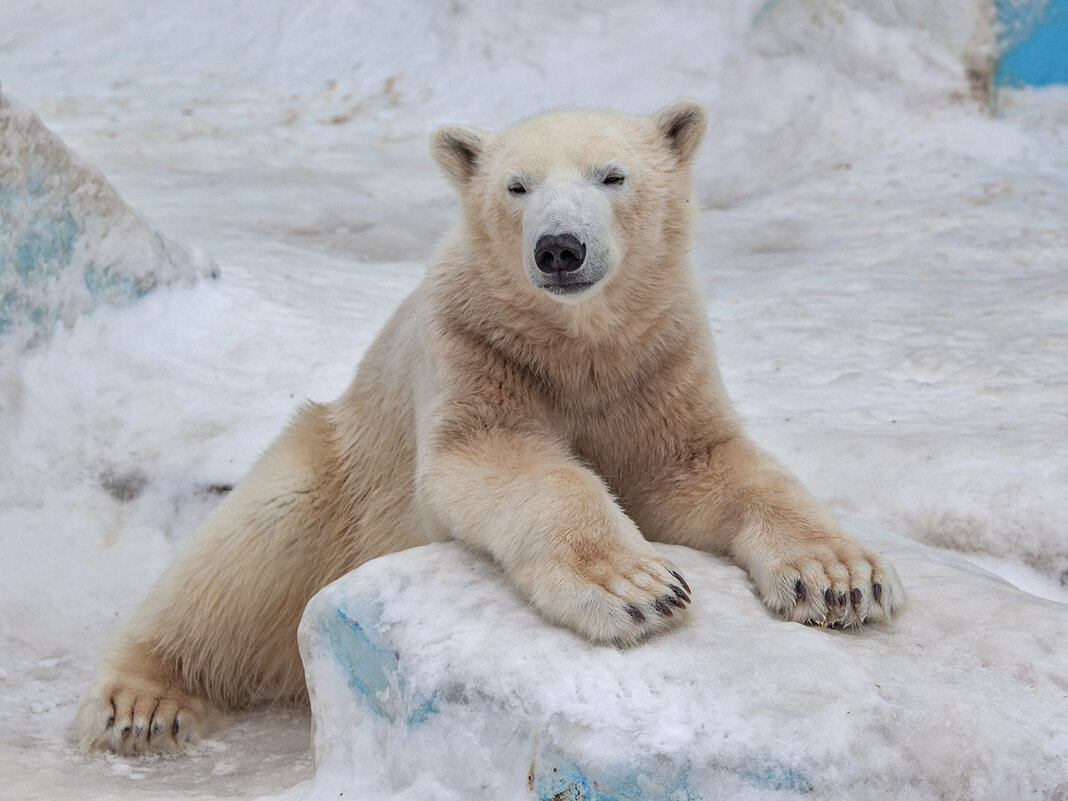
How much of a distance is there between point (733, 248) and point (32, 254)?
4.70 m

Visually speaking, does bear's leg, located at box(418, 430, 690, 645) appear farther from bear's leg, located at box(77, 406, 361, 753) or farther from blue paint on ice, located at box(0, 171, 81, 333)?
blue paint on ice, located at box(0, 171, 81, 333)

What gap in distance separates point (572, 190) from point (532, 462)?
27.3 inches

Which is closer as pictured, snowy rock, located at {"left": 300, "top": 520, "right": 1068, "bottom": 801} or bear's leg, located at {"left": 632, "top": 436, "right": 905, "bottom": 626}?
snowy rock, located at {"left": 300, "top": 520, "right": 1068, "bottom": 801}

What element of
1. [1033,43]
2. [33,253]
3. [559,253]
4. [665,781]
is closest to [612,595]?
[665,781]

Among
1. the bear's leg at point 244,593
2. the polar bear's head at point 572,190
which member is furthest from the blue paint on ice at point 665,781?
the bear's leg at point 244,593

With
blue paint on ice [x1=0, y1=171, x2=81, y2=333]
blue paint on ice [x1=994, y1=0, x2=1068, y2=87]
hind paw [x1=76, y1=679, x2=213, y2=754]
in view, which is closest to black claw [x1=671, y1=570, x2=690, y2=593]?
hind paw [x1=76, y1=679, x2=213, y2=754]

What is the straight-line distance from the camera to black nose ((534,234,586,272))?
8.55 ft

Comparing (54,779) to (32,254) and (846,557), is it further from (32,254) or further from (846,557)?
(32,254)

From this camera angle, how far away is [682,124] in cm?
325

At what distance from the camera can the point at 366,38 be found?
11.7 metres

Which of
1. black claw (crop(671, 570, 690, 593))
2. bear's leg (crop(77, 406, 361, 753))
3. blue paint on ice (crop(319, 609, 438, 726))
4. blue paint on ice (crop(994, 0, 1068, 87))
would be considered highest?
blue paint on ice (crop(994, 0, 1068, 87))

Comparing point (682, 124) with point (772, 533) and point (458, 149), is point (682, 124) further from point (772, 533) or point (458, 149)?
point (772, 533)

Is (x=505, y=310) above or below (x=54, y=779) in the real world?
above

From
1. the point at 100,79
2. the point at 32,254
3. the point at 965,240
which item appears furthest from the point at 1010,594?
the point at 100,79
